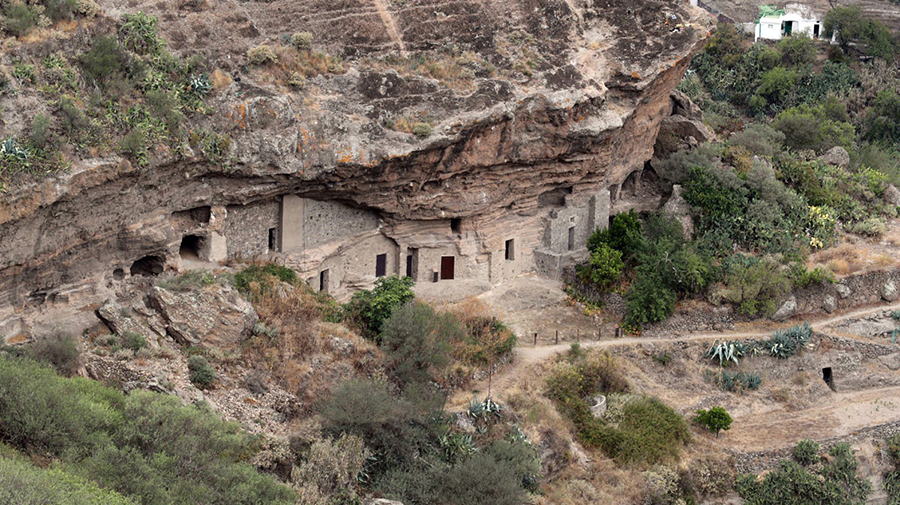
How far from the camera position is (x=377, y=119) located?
3256 centimetres

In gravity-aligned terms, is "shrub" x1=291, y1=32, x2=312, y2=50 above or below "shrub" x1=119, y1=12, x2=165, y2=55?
above

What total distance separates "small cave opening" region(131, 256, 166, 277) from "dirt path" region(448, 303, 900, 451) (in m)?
9.36

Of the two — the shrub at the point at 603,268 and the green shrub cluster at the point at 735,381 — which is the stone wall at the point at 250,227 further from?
the green shrub cluster at the point at 735,381

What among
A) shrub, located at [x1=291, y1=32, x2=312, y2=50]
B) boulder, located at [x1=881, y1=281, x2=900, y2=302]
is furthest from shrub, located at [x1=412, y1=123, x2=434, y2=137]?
boulder, located at [x1=881, y1=281, x2=900, y2=302]

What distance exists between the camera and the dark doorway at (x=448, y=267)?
36.8 metres

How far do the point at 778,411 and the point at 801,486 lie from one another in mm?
3847

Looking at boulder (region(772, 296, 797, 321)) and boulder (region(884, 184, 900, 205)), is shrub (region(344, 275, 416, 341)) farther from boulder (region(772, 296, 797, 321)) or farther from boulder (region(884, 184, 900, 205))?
Result: boulder (region(884, 184, 900, 205))

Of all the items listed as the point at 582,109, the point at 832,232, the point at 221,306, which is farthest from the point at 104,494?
the point at 832,232

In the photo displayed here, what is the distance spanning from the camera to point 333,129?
31.8 m

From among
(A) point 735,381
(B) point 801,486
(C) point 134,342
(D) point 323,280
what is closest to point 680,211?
(A) point 735,381

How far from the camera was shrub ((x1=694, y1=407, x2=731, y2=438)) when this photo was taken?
104 feet

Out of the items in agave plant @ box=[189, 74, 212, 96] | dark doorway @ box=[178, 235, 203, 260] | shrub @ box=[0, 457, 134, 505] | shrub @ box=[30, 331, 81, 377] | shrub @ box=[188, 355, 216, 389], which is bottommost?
shrub @ box=[0, 457, 134, 505]

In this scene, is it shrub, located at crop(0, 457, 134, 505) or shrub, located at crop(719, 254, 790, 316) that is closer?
shrub, located at crop(0, 457, 134, 505)

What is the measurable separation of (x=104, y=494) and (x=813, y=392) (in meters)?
24.5
